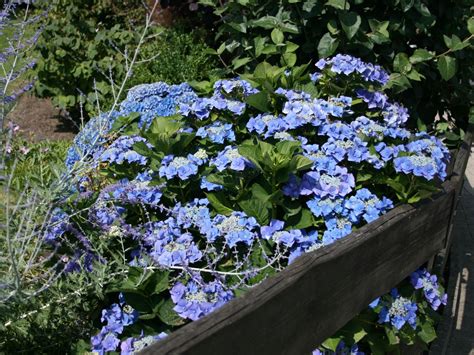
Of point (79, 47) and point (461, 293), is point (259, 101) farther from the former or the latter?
point (79, 47)

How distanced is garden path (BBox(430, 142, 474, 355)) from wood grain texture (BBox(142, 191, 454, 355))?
1076mm

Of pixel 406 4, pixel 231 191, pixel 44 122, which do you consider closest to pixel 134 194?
pixel 231 191

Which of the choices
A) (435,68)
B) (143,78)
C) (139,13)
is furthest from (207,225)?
(139,13)

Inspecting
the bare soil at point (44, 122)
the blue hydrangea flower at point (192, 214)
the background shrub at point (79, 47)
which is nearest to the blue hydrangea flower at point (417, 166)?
the blue hydrangea flower at point (192, 214)

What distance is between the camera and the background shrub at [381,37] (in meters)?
3.67

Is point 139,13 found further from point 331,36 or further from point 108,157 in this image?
point 108,157

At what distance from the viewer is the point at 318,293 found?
2197mm

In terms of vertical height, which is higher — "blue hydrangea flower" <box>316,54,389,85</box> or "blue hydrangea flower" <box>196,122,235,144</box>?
"blue hydrangea flower" <box>316,54,389,85</box>

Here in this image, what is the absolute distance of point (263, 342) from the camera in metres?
1.93

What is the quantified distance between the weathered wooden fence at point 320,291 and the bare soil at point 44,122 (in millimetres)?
4720

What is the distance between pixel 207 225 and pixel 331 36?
1.60m

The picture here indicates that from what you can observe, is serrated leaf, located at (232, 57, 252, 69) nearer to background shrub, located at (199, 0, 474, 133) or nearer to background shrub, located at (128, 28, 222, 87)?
background shrub, located at (199, 0, 474, 133)

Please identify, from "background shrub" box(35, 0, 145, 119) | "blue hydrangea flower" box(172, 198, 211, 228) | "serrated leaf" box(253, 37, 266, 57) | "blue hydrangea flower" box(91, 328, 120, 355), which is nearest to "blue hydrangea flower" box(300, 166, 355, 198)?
"blue hydrangea flower" box(172, 198, 211, 228)

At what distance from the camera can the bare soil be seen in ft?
24.2
